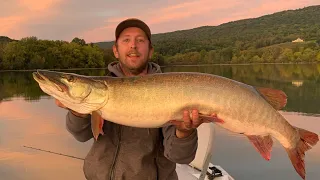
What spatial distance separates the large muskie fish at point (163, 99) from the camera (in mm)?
2498

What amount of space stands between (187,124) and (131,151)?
0.54 metres

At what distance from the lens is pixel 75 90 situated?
2578mm

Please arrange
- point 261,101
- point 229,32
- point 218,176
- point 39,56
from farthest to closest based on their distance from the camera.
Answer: point 229,32 → point 39,56 → point 218,176 → point 261,101

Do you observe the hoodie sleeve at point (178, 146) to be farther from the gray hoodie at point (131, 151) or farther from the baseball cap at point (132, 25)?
the baseball cap at point (132, 25)

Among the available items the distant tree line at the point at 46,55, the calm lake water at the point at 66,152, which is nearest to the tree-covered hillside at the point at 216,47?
the distant tree line at the point at 46,55

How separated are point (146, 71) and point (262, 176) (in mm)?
7192

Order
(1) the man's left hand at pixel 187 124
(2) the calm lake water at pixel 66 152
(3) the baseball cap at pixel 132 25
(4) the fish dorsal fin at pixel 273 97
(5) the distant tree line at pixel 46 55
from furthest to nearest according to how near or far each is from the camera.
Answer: (5) the distant tree line at pixel 46 55
(2) the calm lake water at pixel 66 152
(3) the baseball cap at pixel 132 25
(4) the fish dorsal fin at pixel 273 97
(1) the man's left hand at pixel 187 124

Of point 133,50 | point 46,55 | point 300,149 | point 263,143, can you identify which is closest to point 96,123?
point 133,50

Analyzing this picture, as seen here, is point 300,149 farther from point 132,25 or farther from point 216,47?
point 216,47

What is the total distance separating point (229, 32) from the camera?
124875 mm

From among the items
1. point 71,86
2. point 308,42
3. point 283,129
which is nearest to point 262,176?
point 283,129

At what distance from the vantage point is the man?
2.72 m

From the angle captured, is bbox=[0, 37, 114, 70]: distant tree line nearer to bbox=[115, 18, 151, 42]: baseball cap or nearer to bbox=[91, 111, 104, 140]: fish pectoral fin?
bbox=[115, 18, 151, 42]: baseball cap

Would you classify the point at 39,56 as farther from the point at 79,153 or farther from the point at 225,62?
the point at 79,153
